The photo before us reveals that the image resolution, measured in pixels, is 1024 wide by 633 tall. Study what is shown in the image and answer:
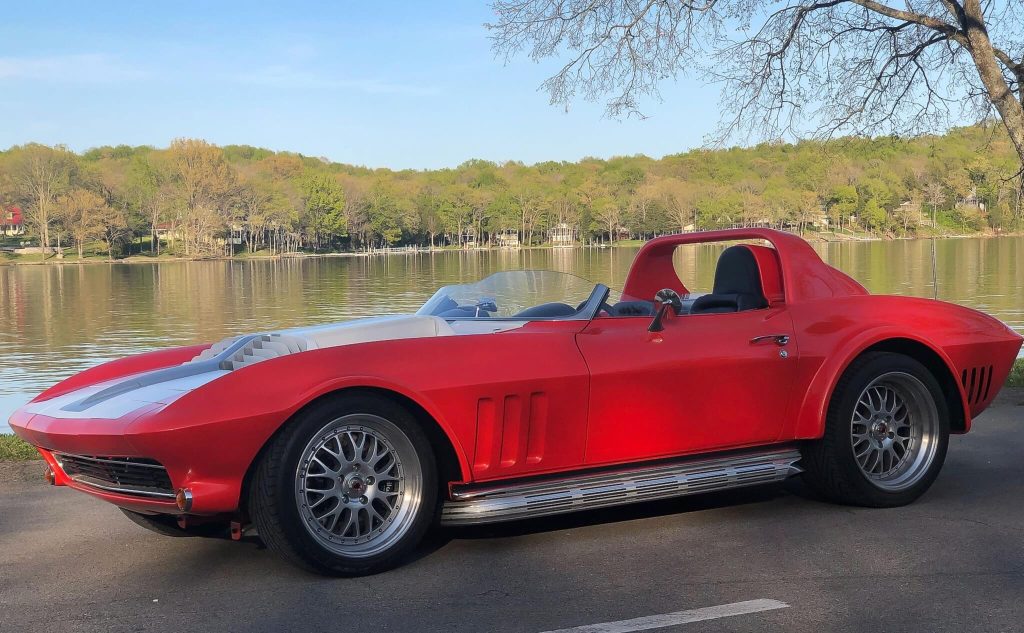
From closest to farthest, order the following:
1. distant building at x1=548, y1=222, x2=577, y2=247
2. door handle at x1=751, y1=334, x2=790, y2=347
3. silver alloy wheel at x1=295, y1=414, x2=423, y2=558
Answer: silver alloy wheel at x1=295, y1=414, x2=423, y2=558
door handle at x1=751, y1=334, x2=790, y2=347
distant building at x1=548, y1=222, x2=577, y2=247

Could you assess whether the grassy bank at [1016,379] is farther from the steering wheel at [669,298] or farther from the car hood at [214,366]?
the car hood at [214,366]

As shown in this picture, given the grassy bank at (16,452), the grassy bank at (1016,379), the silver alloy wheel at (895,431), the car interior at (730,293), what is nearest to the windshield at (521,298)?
the car interior at (730,293)

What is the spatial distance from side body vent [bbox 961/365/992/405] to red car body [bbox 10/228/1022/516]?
10mm

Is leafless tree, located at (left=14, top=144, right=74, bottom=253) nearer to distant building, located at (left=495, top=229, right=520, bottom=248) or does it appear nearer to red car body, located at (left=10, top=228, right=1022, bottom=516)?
distant building, located at (left=495, top=229, right=520, bottom=248)

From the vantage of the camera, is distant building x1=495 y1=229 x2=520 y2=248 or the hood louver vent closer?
the hood louver vent

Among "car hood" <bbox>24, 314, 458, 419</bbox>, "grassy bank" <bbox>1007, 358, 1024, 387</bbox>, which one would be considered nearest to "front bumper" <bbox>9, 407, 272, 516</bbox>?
"car hood" <bbox>24, 314, 458, 419</bbox>

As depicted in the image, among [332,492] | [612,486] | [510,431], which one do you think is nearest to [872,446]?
[612,486]

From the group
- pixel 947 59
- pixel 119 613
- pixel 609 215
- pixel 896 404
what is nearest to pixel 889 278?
pixel 947 59

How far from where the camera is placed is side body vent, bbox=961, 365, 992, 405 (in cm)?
528

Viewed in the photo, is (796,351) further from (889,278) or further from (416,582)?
(889,278)

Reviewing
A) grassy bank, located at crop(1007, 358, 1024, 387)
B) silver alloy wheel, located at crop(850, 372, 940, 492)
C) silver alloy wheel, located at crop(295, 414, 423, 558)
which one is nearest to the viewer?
silver alloy wheel, located at crop(295, 414, 423, 558)

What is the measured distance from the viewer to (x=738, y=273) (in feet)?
17.1

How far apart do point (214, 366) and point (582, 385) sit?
1733 millimetres

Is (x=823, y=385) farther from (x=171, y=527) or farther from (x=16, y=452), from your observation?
(x=16, y=452)
